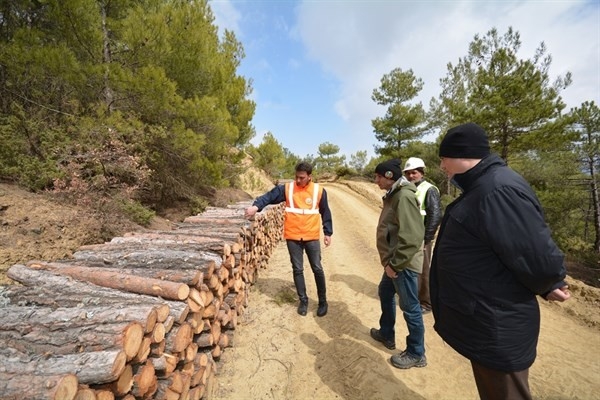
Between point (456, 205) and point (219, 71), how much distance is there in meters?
8.28

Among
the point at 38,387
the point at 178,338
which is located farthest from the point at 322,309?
the point at 38,387

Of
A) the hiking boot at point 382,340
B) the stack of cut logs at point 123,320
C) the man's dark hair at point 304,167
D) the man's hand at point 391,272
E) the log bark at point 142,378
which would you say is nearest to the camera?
the stack of cut logs at point 123,320

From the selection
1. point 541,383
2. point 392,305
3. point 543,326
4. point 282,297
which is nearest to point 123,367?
point 392,305

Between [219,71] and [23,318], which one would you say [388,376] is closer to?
[23,318]

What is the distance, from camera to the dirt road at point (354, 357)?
2818 millimetres

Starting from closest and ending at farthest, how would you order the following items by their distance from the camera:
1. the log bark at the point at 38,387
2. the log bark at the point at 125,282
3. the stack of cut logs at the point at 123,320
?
the log bark at the point at 38,387, the stack of cut logs at the point at 123,320, the log bark at the point at 125,282

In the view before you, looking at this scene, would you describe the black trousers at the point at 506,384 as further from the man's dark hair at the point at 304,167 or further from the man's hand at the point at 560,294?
the man's dark hair at the point at 304,167

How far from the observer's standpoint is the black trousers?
1.63 m

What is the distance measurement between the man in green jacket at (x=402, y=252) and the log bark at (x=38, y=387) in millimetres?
2468

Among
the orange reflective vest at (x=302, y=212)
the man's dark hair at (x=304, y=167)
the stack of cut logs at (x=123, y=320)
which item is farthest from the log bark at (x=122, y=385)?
the man's dark hair at (x=304, y=167)

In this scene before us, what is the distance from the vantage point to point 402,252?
2.64 m

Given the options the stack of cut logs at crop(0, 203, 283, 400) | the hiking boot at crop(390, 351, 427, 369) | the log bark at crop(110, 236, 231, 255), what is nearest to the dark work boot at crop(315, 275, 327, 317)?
the stack of cut logs at crop(0, 203, 283, 400)

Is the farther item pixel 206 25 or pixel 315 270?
pixel 206 25

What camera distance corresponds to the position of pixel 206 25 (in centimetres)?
759
